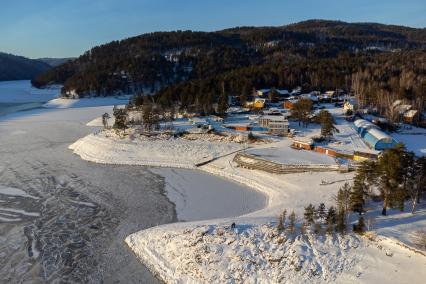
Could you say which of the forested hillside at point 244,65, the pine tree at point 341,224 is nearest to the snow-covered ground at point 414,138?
the forested hillside at point 244,65

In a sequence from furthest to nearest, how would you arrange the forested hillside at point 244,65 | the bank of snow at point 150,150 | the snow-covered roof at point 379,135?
the forested hillside at point 244,65, the bank of snow at point 150,150, the snow-covered roof at point 379,135

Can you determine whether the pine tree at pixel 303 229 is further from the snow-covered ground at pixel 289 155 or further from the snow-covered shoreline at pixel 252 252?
the snow-covered ground at pixel 289 155

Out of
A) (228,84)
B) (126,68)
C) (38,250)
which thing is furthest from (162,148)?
(126,68)

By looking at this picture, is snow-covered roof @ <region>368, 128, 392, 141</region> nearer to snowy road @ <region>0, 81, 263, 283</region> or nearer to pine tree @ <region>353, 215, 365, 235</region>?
snowy road @ <region>0, 81, 263, 283</region>

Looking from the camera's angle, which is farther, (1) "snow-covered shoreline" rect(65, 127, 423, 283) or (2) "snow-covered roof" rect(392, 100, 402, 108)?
(2) "snow-covered roof" rect(392, 100, 402, 108)

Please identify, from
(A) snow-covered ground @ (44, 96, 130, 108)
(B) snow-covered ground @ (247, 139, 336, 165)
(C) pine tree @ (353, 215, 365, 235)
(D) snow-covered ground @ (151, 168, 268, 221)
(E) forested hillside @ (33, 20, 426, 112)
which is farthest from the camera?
(A) snow-covered ground @ (44, 96, 130, 108)

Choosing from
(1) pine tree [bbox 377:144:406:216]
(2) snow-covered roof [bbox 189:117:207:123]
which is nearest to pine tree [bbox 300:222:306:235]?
(1) pine tree [bbox 377:144:406:216]

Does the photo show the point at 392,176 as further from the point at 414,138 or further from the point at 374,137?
the point at 414,138

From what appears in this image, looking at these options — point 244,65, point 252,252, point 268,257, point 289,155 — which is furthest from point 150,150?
point 244,65
